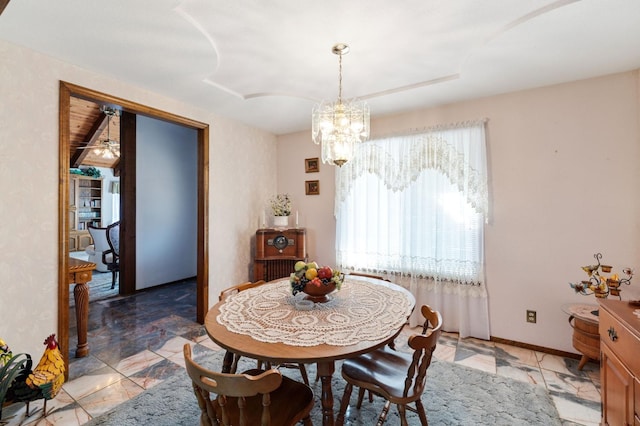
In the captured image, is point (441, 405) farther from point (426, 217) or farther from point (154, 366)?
point (154, 366)

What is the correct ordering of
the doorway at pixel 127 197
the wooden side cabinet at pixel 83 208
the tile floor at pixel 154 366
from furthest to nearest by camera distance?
1. the wooden side cabinet at pixel 83 208
2. the doorway at pixel 127 197
3. the tile floor at pixel 154 366

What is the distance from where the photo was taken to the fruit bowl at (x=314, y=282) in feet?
5.69

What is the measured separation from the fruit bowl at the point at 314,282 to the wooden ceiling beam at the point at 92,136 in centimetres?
572

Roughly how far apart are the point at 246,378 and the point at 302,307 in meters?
0.70

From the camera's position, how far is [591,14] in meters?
1.69

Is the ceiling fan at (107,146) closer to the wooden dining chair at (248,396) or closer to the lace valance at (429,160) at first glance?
the lace valance at (429,160)

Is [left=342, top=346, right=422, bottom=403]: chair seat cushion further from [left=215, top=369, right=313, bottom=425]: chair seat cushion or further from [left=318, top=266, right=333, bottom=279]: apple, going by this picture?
[left=318, top=266, right=333, bottom=279]: apple

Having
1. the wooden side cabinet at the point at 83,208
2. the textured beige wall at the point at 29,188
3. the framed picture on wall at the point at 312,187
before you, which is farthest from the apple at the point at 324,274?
the wooden side cabinet at the point at 83,208

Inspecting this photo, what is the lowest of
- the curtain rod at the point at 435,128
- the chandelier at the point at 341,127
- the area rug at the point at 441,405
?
the area rug at the point at 441,405

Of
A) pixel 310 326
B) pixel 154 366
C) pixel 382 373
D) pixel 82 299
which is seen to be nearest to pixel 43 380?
pixel 154 366

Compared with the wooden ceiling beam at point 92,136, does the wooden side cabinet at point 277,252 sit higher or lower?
lower

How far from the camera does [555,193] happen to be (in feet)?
8.55

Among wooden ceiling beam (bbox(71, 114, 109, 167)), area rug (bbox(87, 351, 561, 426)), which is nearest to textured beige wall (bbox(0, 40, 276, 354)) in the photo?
area rug (bbox(87, 351, 561, 426))

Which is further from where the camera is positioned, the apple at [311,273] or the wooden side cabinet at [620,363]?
the apple at [311,273]
